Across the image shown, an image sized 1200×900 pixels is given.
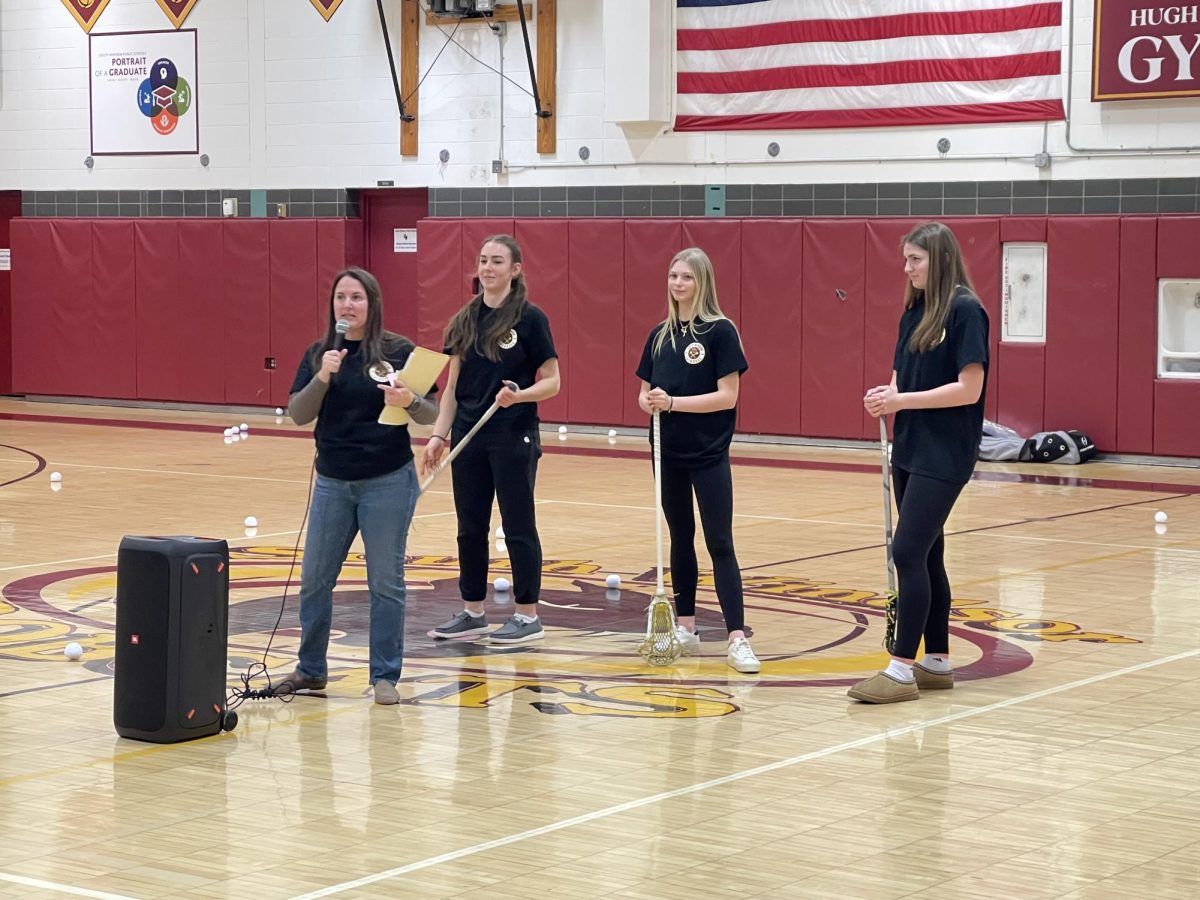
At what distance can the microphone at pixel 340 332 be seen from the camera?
306 inches

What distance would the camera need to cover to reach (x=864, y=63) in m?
20.3

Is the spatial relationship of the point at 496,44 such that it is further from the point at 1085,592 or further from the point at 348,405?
the point at 348,405

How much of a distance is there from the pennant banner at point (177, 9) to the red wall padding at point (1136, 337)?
506 inches

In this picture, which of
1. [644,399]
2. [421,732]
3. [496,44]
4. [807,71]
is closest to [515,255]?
[644,399]

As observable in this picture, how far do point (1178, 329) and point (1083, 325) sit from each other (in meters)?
0.96

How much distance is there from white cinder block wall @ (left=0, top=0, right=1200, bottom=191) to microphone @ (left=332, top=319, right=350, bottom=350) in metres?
12.9

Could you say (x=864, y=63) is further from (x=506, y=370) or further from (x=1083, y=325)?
(x=506, y=370)

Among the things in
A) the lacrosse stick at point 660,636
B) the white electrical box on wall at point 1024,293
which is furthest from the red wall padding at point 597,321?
the lacrosse stick at point 660,636

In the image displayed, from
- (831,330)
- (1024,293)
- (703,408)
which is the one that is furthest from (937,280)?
(831,330)

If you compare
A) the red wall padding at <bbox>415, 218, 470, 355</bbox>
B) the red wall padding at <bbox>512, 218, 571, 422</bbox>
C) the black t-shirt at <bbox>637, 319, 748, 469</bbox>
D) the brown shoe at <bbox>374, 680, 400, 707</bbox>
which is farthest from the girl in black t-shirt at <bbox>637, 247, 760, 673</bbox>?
the red wall padding at <bbox>415, 218, 470, 355</bbox>

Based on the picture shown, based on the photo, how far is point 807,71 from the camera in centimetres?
2066

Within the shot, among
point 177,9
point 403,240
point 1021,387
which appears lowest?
point 1021,387

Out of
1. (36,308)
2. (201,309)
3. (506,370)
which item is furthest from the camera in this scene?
(36,308)

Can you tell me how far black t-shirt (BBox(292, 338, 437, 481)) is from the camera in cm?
777
